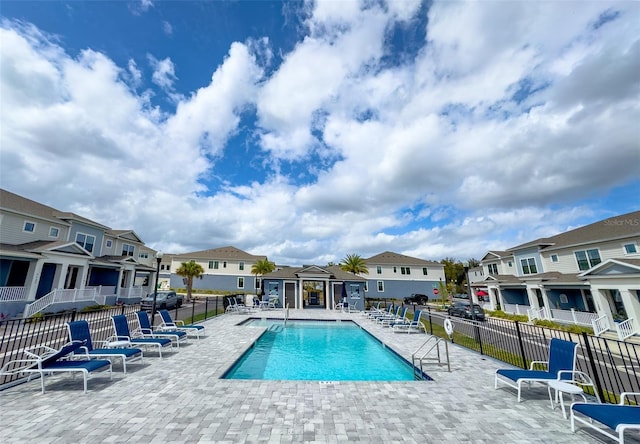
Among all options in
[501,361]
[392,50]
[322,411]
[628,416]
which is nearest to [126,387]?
[322,411]

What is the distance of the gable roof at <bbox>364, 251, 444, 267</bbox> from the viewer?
4519 centimetres

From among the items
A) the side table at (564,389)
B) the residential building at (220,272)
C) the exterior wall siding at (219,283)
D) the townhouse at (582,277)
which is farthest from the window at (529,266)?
the exterior wall siding at (219,283)

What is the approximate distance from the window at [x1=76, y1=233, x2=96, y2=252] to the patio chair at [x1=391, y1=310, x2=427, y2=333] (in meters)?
28.2

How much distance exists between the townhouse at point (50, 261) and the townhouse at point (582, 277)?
36806 millimetres

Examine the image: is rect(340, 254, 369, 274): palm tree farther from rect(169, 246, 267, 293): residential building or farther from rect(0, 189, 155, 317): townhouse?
rect(0, 189, 155, 317): townhouse

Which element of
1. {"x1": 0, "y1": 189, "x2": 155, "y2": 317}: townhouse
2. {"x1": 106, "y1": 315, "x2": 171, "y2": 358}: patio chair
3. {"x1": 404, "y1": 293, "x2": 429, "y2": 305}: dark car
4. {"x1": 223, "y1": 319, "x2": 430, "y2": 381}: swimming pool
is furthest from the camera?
{"x1": 404, "y1": 293, "x2": 429, "y2": 305}: dark car

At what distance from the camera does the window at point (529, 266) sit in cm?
2740

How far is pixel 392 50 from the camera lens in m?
12.5

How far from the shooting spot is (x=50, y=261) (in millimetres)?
18922

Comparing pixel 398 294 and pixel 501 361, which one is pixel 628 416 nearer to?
pixel 501 361

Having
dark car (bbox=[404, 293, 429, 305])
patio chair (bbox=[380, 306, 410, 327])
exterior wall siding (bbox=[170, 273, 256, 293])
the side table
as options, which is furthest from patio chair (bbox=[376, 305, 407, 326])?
exterior wall siding (bbox=[170, 273, 256, 293])

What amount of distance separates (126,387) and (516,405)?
830 centimetres

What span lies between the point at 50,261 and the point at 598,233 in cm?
4313

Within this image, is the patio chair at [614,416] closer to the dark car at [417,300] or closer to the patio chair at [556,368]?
the patio chair at [556,368]
